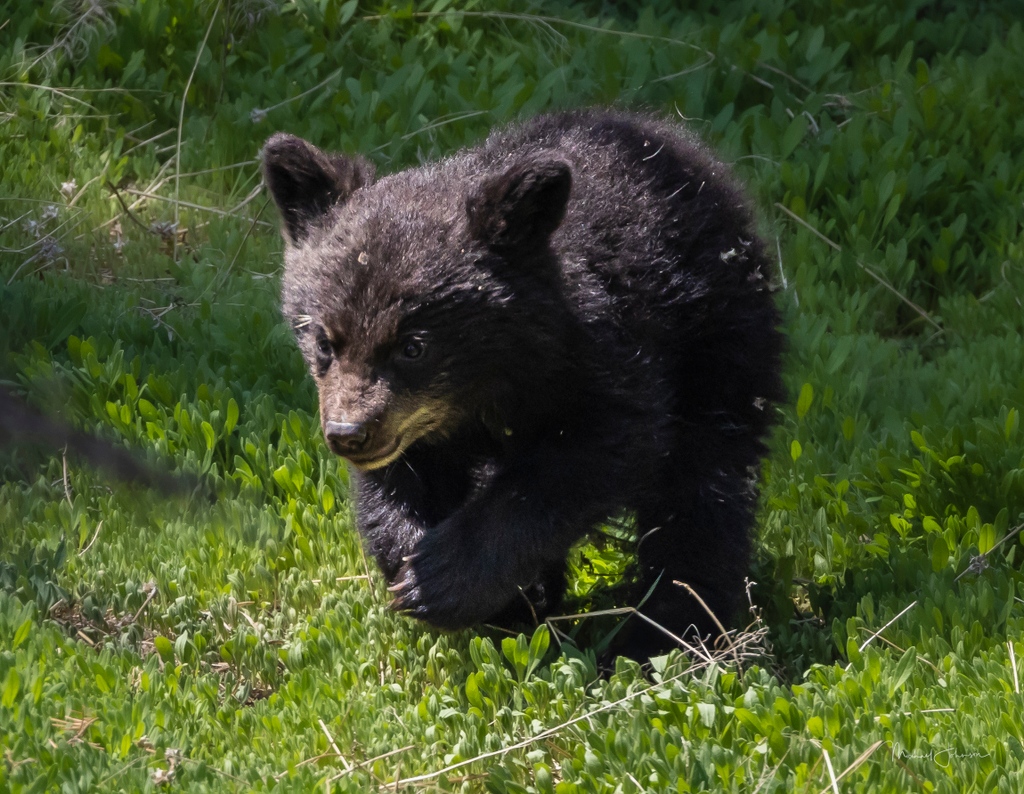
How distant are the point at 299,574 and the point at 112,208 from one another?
354 centimetres

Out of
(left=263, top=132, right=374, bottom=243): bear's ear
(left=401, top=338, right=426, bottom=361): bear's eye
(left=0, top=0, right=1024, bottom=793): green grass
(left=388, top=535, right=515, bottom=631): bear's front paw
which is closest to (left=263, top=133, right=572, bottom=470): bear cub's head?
(left=401, top=338, right=426, bottom=361): bear's eye

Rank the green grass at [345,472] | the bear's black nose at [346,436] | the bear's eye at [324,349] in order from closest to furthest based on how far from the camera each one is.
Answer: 1. the green grass at [345,472]
2. the bear's black nose at [346,436]
3. the bear's eye at [324,349]

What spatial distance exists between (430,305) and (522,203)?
436mm

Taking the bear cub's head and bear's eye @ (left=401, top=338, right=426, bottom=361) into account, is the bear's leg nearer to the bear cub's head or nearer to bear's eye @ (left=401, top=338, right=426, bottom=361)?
the bear cub's head

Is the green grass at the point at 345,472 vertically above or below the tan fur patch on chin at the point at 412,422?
below

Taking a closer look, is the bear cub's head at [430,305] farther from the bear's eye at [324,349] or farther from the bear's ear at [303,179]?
the bear's ear at [303,179]

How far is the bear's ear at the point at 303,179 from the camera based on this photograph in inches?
192

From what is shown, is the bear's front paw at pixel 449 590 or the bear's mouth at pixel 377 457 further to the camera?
the bear's front paw at pixel 449 590

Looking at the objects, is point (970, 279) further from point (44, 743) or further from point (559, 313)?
point (44, 743)

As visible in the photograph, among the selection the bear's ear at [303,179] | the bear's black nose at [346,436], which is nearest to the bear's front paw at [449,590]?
the bear's black nose at [346,436]

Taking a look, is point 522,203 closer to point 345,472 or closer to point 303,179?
point 303,179

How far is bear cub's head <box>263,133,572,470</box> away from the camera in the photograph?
14.5ft

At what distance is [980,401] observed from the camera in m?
6.17

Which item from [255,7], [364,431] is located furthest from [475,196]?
[255,7]
